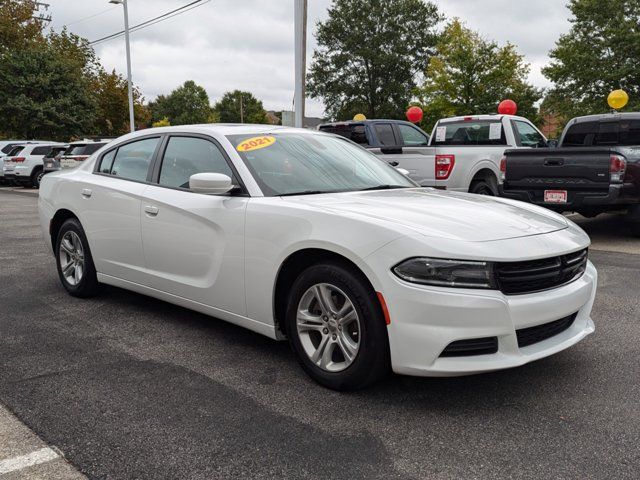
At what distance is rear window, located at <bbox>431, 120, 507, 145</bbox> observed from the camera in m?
11.0

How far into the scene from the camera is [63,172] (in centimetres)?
573

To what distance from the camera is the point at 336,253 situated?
325cm

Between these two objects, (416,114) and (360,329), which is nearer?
(360,329)

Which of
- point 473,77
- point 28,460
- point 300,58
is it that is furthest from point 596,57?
point 28,460

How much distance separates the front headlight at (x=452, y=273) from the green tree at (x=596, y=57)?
39.5m

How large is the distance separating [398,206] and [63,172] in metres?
3.67

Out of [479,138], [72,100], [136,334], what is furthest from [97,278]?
[72,100]

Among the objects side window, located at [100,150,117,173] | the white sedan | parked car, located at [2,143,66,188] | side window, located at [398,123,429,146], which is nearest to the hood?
the white sedan

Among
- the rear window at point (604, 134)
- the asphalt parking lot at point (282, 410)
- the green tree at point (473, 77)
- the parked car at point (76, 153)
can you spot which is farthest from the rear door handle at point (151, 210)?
the green tree at point (473, 77)

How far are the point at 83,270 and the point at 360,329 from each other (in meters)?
3.15

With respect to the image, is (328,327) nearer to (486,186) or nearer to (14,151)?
(486,186)

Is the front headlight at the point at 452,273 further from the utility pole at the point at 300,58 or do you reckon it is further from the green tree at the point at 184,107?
the green tree at the point at 184,107

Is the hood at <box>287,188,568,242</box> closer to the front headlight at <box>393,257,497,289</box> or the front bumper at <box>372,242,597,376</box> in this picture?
the front headlight at <box>393,257,497,289</box>

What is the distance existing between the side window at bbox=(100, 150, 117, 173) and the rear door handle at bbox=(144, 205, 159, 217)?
0.93m
